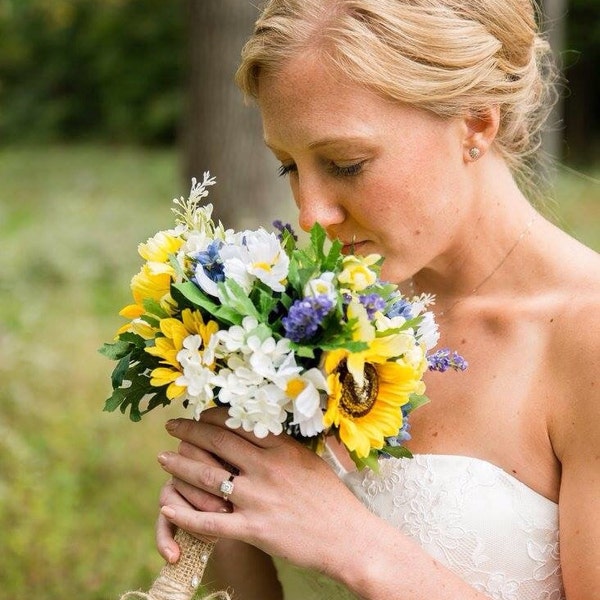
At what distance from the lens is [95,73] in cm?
2680

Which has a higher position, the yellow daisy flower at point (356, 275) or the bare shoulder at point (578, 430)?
the yellow daisy flower at point (356, 275)

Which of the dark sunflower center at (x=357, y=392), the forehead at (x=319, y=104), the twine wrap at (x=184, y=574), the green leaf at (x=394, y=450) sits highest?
the forehead at (x=319, y=104)

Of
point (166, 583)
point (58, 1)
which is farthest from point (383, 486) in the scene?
point (58, 1)

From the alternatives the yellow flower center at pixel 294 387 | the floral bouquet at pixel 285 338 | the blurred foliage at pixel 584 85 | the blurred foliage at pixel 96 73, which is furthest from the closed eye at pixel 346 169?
the blurred foliage at pixel 96 73

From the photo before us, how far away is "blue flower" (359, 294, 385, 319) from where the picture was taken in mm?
1791

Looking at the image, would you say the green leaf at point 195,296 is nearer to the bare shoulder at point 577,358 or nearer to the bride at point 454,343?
the bride at point 454,343

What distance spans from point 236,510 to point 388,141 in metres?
0.87

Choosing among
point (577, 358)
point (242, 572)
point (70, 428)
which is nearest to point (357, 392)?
point (577, 358)

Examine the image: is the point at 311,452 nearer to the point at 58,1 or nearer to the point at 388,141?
the point at 388,141

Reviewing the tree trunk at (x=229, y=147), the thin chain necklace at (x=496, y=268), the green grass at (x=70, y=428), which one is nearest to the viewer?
the thin chain necklace at (x=496, y=268)

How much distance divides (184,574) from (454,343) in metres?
0.93

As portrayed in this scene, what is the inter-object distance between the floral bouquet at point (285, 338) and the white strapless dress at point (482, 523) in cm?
35

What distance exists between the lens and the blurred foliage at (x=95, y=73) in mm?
24672

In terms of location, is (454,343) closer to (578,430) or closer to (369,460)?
(578,430)
